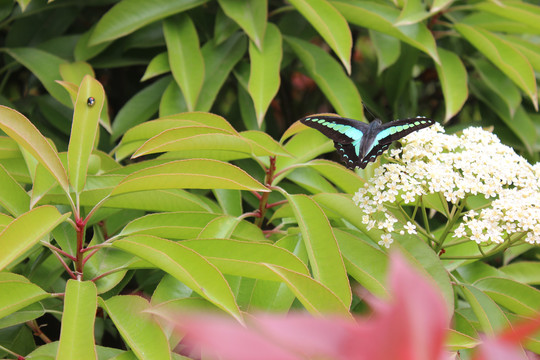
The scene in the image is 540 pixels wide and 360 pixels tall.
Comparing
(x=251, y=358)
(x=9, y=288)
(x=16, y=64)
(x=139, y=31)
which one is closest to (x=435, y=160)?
(x=9, y=288)

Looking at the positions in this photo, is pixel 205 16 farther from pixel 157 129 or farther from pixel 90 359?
pixel 90 359

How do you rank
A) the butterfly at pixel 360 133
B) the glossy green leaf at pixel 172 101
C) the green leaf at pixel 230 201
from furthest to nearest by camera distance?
the glossy green leaf at pixel 172 101, the green leaf at pixel 230 201, the butterfly at pixel 360 133

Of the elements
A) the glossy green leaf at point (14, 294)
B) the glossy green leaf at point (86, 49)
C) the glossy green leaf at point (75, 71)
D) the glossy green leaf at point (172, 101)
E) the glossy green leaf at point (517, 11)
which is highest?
the glossy green leaf at point (517, 11)

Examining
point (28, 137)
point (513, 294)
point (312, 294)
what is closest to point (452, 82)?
point (513, 294)

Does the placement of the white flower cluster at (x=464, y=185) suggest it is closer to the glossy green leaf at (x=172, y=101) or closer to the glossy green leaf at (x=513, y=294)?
the glossy green leaf at (x=513, y=294)

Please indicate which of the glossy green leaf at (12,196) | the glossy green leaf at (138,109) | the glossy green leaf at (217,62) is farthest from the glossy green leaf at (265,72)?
the glossy green leaf at (12,196)

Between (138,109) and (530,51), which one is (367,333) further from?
(530,51)
